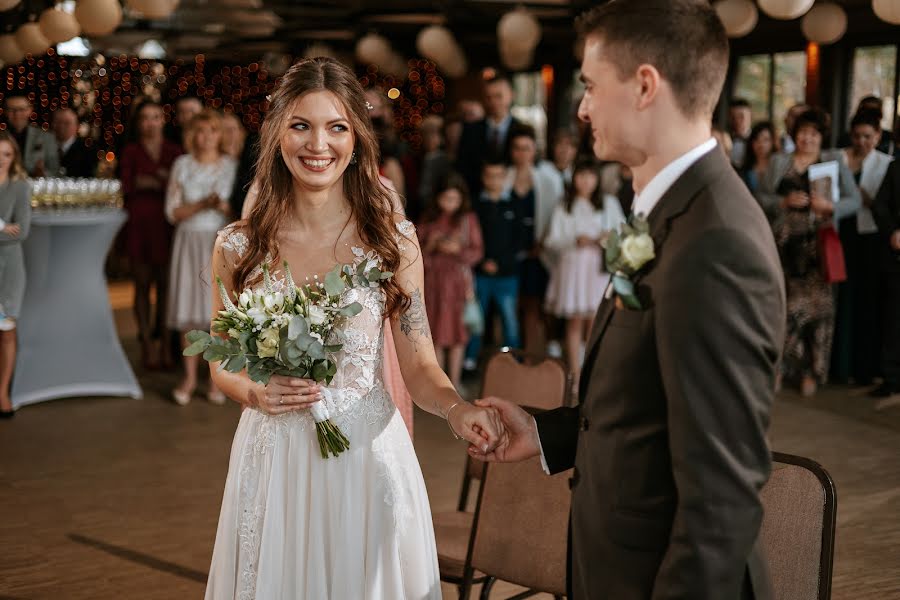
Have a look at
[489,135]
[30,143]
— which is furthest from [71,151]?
[489,135]

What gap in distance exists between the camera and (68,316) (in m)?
6.57

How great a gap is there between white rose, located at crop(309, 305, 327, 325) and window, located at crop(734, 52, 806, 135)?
30.3ft

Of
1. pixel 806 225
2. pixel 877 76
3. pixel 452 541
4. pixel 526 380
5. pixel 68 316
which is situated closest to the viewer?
pixel 452 541

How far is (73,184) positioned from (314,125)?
4592mm

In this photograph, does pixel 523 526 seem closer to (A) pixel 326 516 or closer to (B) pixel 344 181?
(A) pixel 326 516

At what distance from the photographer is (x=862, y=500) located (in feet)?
16.1

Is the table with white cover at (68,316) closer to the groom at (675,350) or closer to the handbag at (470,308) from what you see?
the handbag at (470,308)

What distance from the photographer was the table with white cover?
6395mm

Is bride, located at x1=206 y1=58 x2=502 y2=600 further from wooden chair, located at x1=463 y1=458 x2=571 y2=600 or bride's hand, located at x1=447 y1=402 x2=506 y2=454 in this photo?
wooden chair, located at x1=463 y1=458 x2=571 y2=600

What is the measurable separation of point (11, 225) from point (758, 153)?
4.94 meters

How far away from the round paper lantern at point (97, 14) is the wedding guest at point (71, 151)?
960 mm

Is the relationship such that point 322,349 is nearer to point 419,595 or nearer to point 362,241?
point 362,241

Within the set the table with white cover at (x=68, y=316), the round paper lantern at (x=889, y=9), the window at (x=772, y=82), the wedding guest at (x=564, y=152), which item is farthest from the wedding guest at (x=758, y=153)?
the table with white cover at (x=68, y=316)

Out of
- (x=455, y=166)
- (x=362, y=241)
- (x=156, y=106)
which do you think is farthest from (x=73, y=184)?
(x=362, y=241)
